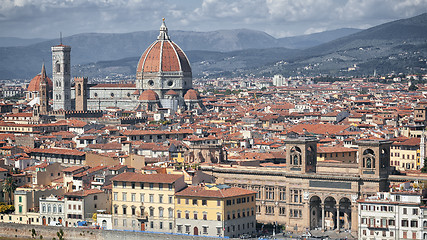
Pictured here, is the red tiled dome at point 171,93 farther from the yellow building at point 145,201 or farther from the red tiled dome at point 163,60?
the yellow building at point 145,201

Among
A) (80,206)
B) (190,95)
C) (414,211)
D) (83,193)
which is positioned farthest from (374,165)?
(190,95)

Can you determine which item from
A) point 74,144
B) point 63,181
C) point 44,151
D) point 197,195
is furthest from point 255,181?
point 74,144

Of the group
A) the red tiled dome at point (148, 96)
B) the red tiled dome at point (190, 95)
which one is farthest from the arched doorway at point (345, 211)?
the red tiled dome at point (190, 95)

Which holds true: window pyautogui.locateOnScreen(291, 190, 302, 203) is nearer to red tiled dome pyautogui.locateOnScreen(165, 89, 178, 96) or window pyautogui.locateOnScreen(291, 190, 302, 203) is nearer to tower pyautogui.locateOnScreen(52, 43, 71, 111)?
tower pyautogui.locateOnScreen(52, 43, 71, 111)

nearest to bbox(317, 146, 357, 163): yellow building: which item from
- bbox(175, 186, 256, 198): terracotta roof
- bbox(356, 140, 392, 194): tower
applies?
bbox(356, 140, 392, 194): tower

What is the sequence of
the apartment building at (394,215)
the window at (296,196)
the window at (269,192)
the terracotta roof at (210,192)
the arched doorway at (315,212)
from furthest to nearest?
the window at (269,192), the window at (296,196), the arched doorway at (315,212), the terracotta roof at (210,192), the apartment building at (394,215)

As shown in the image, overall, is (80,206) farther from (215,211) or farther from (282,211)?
(282,211)
